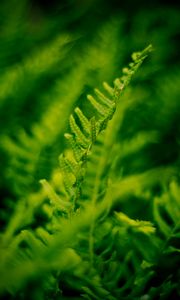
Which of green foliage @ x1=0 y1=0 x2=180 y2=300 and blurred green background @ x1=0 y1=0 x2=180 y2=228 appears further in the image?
blurred green background @ x1=0 y1=0 x2=180 y2=228

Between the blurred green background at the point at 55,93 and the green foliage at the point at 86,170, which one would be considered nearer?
the green foliage at the point at 86,170

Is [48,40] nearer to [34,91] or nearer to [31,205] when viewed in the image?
[34,91]

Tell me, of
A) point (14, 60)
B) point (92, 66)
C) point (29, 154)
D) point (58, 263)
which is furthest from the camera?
point (14, 60)

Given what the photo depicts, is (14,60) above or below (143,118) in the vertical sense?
above

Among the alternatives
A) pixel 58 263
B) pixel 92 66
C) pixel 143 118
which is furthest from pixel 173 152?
pixel 58 263

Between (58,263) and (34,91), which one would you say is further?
(34,91)

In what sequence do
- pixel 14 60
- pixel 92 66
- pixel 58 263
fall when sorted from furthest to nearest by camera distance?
pixel 14 60, pixel 92 66, pixel 58 263

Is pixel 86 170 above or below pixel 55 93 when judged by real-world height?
below

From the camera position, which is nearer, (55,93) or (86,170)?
(86,170)
